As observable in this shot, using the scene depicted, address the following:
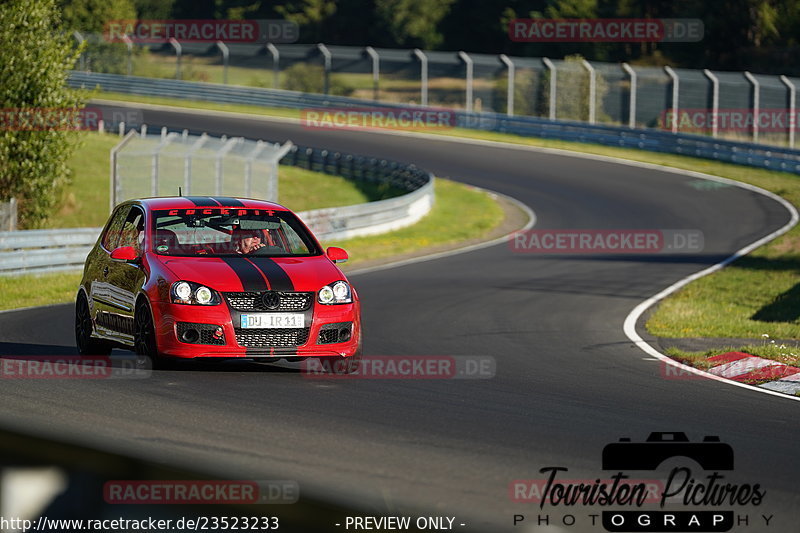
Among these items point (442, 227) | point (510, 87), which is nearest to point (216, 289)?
point (442, 227)

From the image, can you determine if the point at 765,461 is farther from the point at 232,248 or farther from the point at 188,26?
the point at 188,26

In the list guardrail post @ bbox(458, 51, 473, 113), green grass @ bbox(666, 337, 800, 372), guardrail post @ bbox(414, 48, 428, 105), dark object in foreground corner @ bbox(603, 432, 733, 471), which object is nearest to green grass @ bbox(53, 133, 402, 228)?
guardrail post @ bbox(458, 51, 473, 113)

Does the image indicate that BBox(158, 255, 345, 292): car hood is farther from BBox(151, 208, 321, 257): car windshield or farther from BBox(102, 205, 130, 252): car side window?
BBox(102, 205, 130, 252): car side window

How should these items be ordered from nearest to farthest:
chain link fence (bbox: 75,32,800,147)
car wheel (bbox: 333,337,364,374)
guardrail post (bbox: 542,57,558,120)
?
car wheel (bbox: 333,337,364,374)
chain link fence (bbox: 75,32,800,147)
guardrail post (bbox: 542,57,558,120)

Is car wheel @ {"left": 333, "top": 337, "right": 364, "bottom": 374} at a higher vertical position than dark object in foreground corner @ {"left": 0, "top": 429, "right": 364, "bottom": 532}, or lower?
lower

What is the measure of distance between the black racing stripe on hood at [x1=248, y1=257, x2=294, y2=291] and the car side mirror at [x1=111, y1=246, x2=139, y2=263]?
3.52 ft

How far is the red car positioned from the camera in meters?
10.3

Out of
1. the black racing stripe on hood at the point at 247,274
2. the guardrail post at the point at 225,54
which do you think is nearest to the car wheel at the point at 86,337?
the black racing stripe on hood at the point at 247,274

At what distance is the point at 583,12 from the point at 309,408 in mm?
67998

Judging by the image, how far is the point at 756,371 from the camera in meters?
12.3

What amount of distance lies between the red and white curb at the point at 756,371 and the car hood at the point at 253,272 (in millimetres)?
4181

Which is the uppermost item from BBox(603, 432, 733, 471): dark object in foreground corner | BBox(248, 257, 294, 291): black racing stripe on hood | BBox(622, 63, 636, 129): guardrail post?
BBox(248, 257, 294, 291): black racing stripe on hood

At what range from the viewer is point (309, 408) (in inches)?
361

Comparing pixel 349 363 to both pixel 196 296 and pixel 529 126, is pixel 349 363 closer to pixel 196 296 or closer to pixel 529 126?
pixel 196 296
